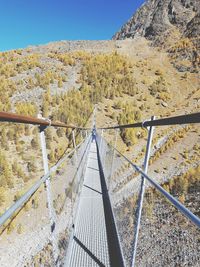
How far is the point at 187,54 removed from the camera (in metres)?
40.3

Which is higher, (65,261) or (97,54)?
(97,54)

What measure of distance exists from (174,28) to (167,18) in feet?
11.2

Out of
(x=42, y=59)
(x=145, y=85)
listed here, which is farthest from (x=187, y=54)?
(x=42, y=59)

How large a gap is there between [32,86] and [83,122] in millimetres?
7989

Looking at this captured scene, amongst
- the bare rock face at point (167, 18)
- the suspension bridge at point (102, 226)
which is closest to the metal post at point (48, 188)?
the suspension bridge at point (102, 226)

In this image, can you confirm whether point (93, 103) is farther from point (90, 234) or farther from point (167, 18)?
point (167, 18)

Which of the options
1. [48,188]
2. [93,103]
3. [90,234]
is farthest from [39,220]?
[93,103]

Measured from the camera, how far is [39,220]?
1.85m

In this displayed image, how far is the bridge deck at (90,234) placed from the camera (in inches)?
114

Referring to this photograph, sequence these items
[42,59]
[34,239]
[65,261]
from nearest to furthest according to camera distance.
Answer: [34,239] → [65,261] → [42,59]

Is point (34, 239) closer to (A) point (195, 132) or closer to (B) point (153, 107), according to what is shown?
(A) point (195, 132)

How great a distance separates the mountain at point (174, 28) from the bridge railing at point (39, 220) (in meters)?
38.0

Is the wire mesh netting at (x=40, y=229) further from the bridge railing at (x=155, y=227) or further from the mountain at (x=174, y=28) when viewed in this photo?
the mountain at (x=174, y=28)

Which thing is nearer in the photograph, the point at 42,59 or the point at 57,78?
the point at 57,78
